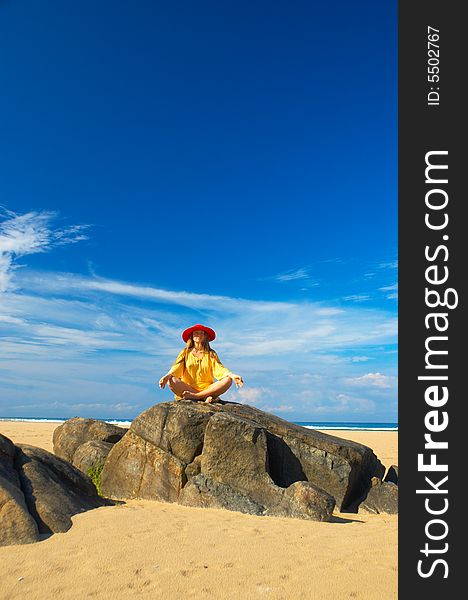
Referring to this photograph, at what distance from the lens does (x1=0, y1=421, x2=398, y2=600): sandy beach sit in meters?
4.85

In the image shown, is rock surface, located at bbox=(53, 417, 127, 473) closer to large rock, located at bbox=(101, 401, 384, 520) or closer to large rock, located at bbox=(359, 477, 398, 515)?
large rock, located at bbox=(101, 401, 384, 520)

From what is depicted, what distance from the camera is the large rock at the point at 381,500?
9688 mm

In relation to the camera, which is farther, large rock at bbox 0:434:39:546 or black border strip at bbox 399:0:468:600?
large rock at bbox 0:434:39:546

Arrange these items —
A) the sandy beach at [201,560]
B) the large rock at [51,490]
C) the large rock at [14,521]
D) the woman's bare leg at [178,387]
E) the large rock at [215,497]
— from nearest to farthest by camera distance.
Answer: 1. the sandy beach at [201,560]
2. the large rock at [14,521]
3. the large rock at [51,490]
4. the large rock at [215,497]
5. the woman's bare leg at [178,387]

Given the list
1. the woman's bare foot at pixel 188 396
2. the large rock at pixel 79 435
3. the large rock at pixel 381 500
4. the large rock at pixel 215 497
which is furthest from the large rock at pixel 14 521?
the large rock at pixel 381 500

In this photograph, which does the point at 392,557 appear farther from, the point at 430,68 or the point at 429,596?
the point at 430,68

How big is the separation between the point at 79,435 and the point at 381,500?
7558mm

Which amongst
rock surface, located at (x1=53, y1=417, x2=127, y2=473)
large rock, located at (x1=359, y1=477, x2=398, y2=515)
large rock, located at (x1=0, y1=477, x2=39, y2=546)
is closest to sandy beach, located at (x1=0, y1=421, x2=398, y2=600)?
large rock, located at (x1=0, y1=477, x2=39, y2=546)

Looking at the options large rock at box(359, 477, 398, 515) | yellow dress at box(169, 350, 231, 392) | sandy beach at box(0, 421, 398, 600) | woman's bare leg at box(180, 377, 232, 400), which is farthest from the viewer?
yellow dress at box(169, 350, 231, 392)

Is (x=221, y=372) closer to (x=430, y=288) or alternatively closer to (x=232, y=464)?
(x=232, y=464)

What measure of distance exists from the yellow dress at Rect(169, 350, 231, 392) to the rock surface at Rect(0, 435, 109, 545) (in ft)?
9.94

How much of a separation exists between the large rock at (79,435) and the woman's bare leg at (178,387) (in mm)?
3065

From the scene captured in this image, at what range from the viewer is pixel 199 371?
35.3 feet

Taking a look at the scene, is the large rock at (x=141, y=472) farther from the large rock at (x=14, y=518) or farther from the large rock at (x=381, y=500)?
the large rock at (x=381, y=500)
